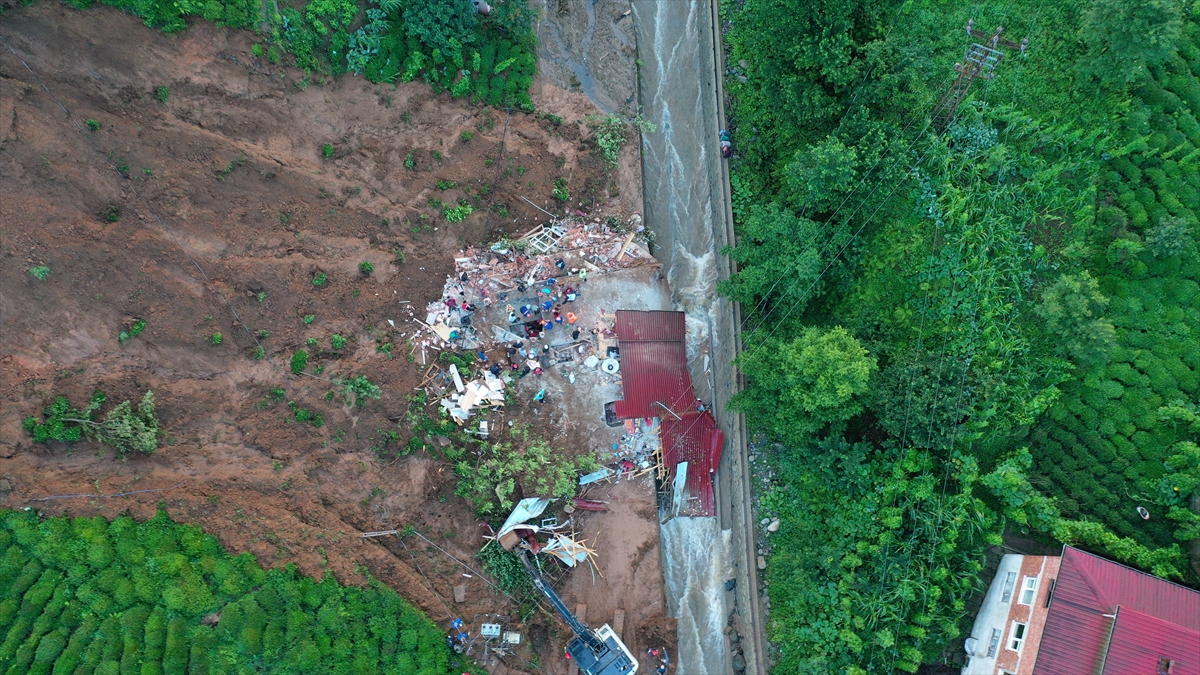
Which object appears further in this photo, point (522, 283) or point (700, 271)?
point (700, 271)

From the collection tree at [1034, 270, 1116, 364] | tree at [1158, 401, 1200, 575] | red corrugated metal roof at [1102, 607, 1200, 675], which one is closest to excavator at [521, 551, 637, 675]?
red corrugated metal roof at [1102, 607, 1200, 675]

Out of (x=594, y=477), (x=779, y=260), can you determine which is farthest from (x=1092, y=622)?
(x=594, y=477)

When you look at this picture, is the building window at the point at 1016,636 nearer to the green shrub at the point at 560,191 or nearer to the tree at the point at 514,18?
the green shrub at the point at 560,191

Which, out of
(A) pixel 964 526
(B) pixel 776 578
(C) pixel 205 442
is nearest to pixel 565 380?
(B) pixel 776 578

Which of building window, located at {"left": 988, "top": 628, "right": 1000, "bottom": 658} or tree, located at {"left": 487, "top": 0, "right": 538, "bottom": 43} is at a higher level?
tree, located at {"left": 487, "top": 0, "right": 538, "bottom": 43}

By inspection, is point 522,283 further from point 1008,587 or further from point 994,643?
point 994,643

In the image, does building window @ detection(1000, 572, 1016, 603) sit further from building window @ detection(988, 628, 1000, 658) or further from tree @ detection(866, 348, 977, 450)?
tree @ detection(866, 348, 977, 450)

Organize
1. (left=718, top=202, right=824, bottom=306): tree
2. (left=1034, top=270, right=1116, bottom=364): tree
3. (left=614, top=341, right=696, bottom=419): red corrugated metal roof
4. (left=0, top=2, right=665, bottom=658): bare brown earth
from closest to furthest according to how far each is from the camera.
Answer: (left=0, top=2, right=665, bottom=658): bare brown earth
(left=1034, top=270, right=1116, bottom=364): tree
(left=718, top=202, right=824, bottom=306): tree
(left=614, top=341, right=696, bottom=419): red corrugated metal roof
